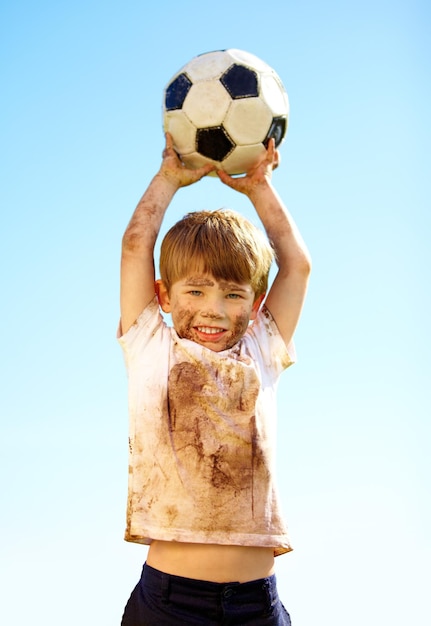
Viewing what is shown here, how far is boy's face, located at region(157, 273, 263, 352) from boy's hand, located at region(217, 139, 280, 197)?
929 mm

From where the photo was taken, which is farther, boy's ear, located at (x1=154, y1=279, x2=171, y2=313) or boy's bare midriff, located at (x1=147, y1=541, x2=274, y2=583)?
boy's ear, located at (x1=154, y1=279, x2=171, y2=313)

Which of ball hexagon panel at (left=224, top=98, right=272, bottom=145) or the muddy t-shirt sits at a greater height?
ball hexagon panel at (left=224, top=98, right=272, bottom=145)

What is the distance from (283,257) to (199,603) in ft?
7.17

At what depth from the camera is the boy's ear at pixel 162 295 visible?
5230 millimetres

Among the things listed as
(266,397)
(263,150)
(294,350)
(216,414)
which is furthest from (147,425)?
(263,150)

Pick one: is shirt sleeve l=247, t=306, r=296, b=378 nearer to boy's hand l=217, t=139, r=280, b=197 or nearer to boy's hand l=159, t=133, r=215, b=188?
boy's hand l=217, t=139, r=280, b=197

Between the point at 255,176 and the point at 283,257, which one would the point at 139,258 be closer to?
the point at 283,257

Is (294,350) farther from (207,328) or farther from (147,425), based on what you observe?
(147,425)

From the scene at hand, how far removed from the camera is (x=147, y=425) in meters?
4.87

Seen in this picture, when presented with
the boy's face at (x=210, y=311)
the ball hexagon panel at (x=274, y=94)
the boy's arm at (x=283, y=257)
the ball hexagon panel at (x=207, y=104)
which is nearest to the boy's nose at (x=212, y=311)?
the boy's face at (x=210, y=311)

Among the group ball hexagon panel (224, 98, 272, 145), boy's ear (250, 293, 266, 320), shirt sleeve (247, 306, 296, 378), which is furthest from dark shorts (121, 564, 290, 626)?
ball hexagon panel (224, 98, 272, 145)

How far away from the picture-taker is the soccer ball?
18.6ft

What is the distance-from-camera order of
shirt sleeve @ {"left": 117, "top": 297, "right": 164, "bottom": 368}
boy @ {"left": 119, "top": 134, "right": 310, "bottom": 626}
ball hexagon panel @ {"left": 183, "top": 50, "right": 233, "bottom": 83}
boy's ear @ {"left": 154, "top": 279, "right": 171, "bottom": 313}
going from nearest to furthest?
boy @ {"left": 119, "top": 134, "right": 310, "bottom": 626}, shirt sleeve @ {"left": 117, "top": 297, "right": 164, "bottom": 368}, boy's ear @ {"left": 154, "top": 279, "right": 171, "bottom": 313}, ball hexagon panel @ {"left": 183, "top": 50, "right": 233, "bottom": 83}

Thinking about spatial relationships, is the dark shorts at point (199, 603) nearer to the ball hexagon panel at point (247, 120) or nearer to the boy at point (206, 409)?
the boy at point (206, 409)
